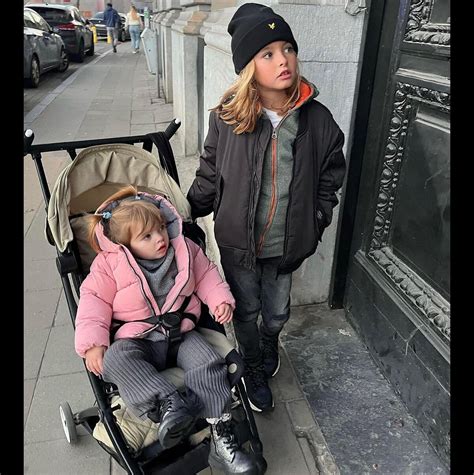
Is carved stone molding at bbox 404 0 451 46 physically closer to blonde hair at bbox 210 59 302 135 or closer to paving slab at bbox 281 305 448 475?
blonde hair at bbox 210 59 302 135

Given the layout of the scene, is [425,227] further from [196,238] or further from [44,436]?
[44,436]

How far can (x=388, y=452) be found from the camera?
A: 98.6 inches

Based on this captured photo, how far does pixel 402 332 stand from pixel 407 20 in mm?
1627

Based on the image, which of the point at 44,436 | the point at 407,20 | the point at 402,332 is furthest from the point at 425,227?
the point at 44,436

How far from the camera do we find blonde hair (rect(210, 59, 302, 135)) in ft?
6.86

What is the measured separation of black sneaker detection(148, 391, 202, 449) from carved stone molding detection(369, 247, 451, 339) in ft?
4.08

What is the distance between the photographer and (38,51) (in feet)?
41.5

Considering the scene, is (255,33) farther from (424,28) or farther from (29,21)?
(29,21)

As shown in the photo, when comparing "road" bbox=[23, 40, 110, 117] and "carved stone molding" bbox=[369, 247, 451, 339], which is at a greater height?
"carved stone molding" bbox=[369, 247, 451, 339]

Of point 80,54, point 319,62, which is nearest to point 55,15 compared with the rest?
point 80,54

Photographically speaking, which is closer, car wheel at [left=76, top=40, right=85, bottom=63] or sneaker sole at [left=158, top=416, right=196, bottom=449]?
sneaker sole at [left=158, top=416, right=196, bottom=449]

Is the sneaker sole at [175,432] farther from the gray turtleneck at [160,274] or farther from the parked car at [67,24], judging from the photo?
the parked car at [67,24]

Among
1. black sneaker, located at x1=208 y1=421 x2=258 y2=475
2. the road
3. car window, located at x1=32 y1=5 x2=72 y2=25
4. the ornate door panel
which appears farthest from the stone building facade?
car window, located at x1=32 y1=5 x2=72 y2=25

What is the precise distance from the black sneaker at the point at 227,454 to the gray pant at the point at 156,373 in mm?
104
